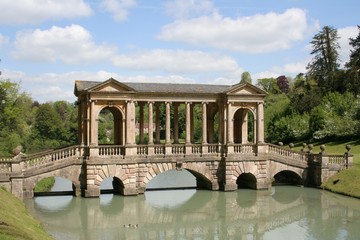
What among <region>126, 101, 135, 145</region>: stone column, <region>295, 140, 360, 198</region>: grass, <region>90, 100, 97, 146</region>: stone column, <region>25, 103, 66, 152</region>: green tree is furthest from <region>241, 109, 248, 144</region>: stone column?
<region>25, 103, 66, 152</region>: green tree

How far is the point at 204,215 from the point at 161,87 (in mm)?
11186

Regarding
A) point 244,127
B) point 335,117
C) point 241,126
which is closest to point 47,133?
point 335,117

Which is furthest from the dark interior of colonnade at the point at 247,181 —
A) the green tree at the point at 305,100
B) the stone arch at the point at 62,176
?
the green tree at the point at 305,100

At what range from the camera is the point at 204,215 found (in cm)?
2942

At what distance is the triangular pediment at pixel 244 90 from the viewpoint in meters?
36.6

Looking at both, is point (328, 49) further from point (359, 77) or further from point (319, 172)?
point (319, 172)

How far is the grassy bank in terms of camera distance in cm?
1662

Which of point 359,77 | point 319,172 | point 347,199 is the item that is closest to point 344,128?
point 359,77

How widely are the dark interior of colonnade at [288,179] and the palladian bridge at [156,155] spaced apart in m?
0.33

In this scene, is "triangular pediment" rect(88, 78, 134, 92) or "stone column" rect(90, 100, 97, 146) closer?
"triangular pediment" rect(88, 78, 134, 92)

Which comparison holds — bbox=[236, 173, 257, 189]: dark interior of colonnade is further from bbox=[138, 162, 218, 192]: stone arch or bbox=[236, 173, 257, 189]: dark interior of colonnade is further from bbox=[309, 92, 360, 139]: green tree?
bbox=[309, 92, 360, 139]: green tree

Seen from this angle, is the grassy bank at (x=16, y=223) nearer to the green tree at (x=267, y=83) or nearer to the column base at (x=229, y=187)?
the column base at (x=229, y=187)

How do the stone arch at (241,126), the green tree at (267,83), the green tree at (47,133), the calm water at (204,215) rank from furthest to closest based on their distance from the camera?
the green tree at (267,83), the green tree at (47,133), the stone arch at (241,126), the calm water at (204,215)

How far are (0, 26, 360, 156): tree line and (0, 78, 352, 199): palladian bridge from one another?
66.7ft
